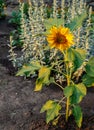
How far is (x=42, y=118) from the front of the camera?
4.38 meters

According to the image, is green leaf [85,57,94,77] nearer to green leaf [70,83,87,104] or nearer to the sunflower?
green leaf [70,83,87,104]

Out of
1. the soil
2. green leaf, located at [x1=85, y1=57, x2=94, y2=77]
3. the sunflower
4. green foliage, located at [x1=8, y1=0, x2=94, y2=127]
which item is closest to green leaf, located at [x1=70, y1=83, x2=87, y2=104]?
green foliage, located at [x1=8, y1=0, x2=94, y2=127]

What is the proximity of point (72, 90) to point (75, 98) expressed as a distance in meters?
0.09

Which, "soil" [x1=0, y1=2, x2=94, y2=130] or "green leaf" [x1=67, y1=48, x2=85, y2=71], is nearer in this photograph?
"green leaf" [x1=67, y1=48, x2=85, y2=71]

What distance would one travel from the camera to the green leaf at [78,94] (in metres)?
3.64

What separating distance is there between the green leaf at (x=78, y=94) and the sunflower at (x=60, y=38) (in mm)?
489

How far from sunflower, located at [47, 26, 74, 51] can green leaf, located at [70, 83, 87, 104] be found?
49 centimetres

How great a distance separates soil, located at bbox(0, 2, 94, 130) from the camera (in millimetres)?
4262

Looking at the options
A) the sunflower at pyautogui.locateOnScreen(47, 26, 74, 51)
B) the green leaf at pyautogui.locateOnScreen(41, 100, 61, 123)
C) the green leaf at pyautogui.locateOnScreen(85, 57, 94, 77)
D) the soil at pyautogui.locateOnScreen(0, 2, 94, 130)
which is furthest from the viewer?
the soil at pyautogui.locateOnScreen(0, 2, 94, 130)

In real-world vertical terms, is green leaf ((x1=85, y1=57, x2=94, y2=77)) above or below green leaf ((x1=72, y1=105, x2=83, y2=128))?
above

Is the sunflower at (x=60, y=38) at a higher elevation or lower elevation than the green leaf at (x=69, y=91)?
higher

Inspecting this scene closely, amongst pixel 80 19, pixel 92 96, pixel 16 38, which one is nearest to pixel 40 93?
pixel 92 96

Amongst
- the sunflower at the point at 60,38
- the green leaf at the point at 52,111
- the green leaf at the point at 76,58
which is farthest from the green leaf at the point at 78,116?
the sunflower at the point at 60,38

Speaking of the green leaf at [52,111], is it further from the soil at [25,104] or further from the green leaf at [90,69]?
the green leaf at [90,69]
